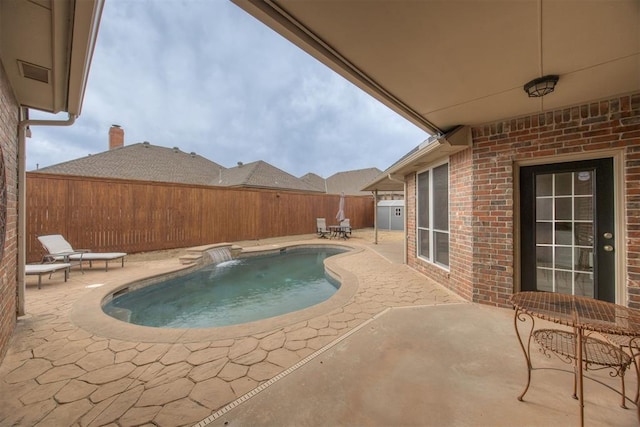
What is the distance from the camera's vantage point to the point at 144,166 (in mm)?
14938

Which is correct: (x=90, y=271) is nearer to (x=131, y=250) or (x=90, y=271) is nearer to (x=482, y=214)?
(x=131, y=250)

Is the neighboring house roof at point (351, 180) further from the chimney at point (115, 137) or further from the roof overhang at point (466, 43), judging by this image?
the roof overhang at point (466, 43)

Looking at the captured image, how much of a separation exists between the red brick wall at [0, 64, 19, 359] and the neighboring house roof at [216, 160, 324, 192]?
13342mm

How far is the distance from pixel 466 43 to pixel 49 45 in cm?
326

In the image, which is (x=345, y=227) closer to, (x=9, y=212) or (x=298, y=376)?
(x=298, y=376)

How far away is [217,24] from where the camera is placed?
12.1m

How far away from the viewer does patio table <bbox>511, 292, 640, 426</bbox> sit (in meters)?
1.46

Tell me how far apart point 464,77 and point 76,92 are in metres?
3.96

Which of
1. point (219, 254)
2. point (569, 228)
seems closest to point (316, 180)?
point (219, 254)

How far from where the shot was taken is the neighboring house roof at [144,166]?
12.7 metres

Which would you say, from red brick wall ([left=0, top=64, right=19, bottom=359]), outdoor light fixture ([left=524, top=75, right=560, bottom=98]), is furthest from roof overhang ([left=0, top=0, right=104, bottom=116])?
outdoor light fixture ([left=524, top=75, right=560, bottom=98])

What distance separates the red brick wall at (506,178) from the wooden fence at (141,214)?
808 centimetres

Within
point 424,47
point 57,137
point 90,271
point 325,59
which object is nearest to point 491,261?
point 424,47

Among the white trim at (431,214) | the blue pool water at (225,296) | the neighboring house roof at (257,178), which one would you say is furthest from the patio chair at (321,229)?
the white trim at (431,214)
